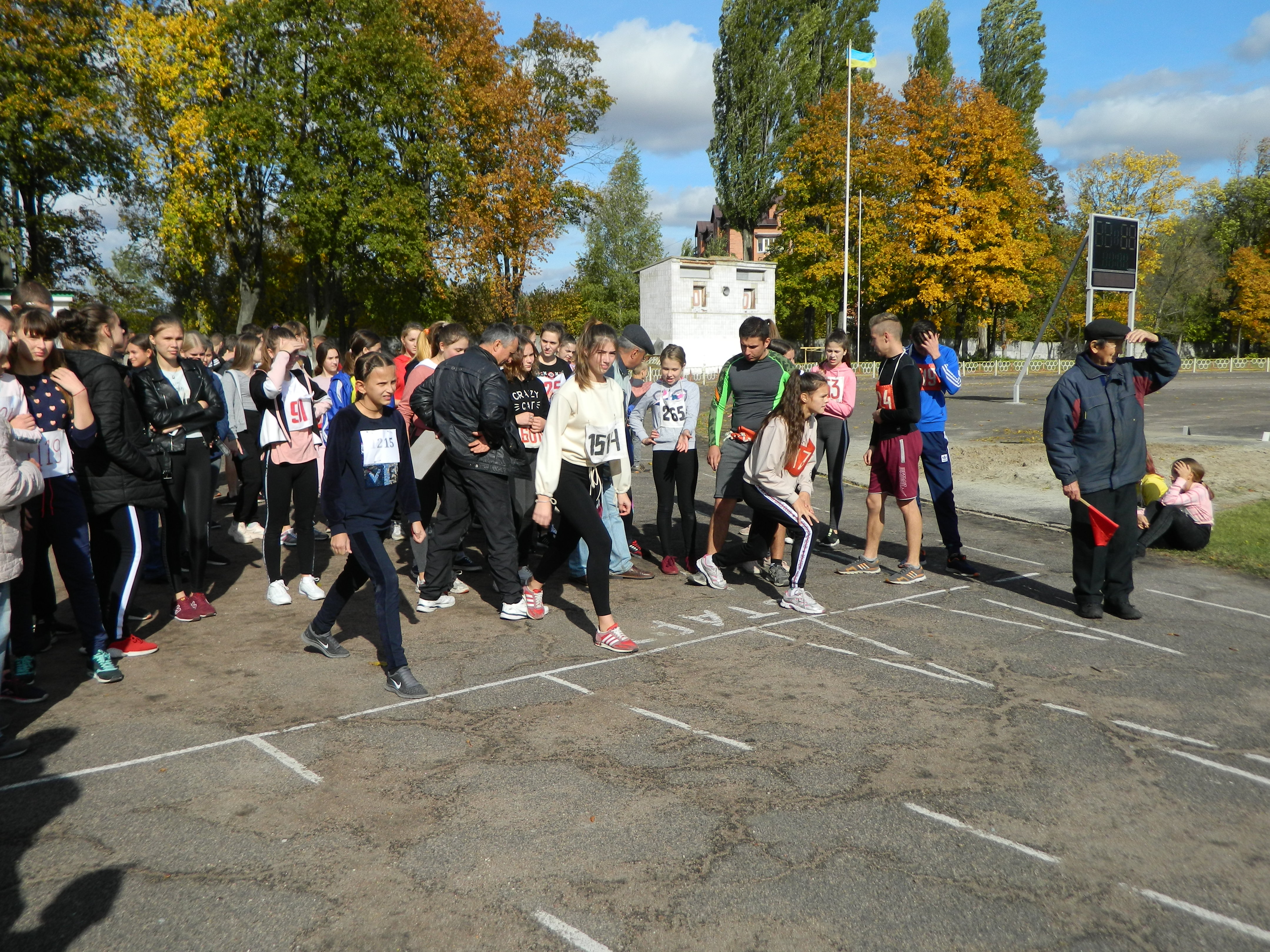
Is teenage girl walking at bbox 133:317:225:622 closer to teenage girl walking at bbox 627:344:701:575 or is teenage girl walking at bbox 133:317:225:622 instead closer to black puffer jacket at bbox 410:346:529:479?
black puffer jacket at bbox 410:346:529:479

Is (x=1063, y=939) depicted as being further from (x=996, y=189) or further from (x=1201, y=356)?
(x=1201, y=356)

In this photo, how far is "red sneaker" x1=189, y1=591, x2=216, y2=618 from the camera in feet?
21.5

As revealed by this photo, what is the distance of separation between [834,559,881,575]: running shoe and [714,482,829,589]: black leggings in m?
0.46

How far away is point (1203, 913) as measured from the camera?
122 inches

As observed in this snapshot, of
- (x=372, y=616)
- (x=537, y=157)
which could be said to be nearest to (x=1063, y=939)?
(x=372, y=616)

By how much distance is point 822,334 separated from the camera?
64375 millimetres

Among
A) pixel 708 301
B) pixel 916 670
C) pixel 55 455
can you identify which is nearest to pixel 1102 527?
pixel 916 670

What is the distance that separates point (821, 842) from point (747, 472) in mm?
3803

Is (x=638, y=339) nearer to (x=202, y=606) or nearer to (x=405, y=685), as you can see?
(x=405, y=685)

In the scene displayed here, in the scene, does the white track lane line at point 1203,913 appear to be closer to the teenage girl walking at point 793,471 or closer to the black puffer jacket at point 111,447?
the teenage girl walking at point 793,471

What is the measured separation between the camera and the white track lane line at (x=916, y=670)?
532cm

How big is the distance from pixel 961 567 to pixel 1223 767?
373 cm

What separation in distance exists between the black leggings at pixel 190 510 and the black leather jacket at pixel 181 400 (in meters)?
0.17

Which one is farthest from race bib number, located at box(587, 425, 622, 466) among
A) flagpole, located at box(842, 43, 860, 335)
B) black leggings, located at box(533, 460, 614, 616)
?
flagpole, located at box(842, 43, 860, 335)
